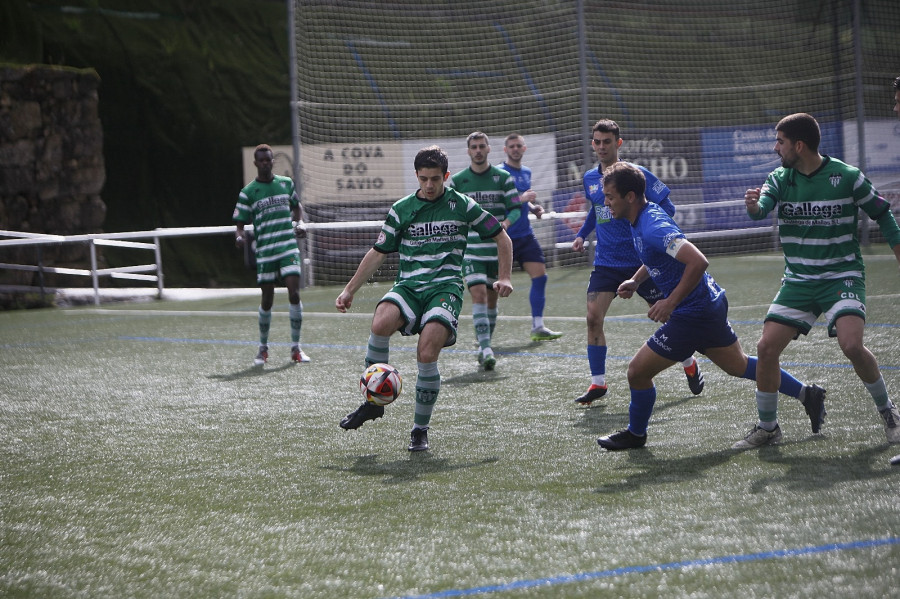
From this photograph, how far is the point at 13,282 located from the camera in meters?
18.0

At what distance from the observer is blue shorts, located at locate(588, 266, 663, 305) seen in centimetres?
662

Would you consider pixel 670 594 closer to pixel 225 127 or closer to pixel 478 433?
pixel 478 433

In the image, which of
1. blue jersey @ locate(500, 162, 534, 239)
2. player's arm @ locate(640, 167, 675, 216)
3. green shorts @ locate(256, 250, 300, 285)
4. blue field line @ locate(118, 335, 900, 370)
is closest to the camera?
player's arm @ locate(640, 167, 675, 216)

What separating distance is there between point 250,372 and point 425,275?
3092 millimetres

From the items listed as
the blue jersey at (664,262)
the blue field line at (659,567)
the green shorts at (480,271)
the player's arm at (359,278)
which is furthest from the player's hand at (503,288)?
the green shorts at (480,271)

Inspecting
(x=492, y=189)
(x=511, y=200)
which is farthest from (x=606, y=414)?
(x=492, y=189)

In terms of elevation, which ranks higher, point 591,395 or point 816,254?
point 816,254

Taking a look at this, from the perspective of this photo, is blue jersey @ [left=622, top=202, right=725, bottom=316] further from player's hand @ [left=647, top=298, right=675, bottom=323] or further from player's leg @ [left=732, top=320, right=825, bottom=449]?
player's leg @ [left=732, top=320, right=825, bottom=449]

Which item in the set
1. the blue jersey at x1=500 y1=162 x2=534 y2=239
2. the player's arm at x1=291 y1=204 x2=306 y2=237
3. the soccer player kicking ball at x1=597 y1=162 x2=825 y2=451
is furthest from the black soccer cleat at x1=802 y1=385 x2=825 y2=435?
the player's arm at x1=291 y1=204 x2=306 y2=237

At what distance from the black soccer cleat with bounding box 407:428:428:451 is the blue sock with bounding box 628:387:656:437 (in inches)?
39.1

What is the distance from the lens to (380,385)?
517cm

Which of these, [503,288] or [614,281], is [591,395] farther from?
[503,288]

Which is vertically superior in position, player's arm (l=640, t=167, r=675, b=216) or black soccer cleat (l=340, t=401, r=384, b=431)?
player's arm (l=640, t=167, r=675, b=216)

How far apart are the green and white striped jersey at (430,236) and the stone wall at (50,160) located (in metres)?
14.2
